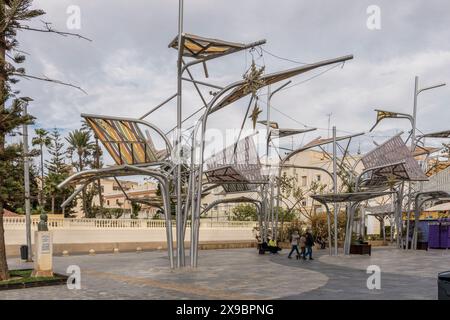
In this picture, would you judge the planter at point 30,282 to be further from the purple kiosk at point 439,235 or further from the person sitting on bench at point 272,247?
the purple kiosk at point 439,235

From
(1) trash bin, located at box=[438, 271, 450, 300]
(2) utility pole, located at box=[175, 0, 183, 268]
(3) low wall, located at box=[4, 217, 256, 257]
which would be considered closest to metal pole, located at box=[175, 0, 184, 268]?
(2) utility pole, located at box=[175, 0, 183, 268]

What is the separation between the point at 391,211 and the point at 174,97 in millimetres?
31511

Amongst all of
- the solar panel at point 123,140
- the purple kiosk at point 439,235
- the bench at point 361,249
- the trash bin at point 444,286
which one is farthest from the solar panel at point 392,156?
the trash bin at point 444,286

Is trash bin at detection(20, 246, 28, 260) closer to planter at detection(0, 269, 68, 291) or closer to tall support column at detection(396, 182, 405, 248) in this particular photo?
planter at detection(0, 269, 68, 291)

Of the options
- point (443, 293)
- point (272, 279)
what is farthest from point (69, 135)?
point (443, 293)

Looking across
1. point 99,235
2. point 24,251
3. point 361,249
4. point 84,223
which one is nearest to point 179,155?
point 24,251

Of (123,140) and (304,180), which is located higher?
(123,140)

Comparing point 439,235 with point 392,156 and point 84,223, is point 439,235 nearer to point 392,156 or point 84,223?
point 392,156

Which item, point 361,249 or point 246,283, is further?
point 361,249

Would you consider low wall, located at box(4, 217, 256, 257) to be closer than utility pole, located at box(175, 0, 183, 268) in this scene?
No

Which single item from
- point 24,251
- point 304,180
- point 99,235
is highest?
point 304,180

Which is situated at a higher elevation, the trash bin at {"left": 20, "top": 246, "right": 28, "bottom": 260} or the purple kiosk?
the trash bin at {"left": 20, "top": 246, "right": 28, "bottom": 260}

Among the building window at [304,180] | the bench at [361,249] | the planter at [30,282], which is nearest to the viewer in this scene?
the planter at [30,282]

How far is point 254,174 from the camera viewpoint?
28375mm
